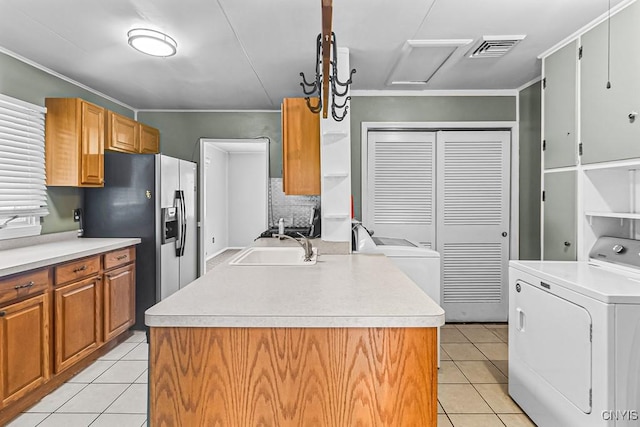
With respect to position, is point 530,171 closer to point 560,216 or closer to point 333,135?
Answer: point 560,216

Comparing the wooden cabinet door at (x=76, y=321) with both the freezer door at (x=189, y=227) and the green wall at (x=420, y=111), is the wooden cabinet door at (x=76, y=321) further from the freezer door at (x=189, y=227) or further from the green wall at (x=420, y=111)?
the green wall at (x=420, y=111)

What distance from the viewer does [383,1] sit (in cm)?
214

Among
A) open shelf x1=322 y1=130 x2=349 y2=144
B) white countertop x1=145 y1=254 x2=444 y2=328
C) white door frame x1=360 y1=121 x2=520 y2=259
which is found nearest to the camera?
white countertop x1=145 y1=254 x2=444 y2=328

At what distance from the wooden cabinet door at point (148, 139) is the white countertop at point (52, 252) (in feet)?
4.07

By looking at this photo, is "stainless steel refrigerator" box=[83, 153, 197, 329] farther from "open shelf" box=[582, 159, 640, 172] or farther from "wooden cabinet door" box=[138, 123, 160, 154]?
"open shelf" box=[582, 159, 640, 172]

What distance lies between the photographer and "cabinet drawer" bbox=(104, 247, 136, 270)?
318 centimetres

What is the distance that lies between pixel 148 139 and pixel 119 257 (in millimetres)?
1628

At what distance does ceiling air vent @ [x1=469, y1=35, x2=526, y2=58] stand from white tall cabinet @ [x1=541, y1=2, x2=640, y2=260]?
356 mm

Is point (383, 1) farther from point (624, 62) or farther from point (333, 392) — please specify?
point (333, 392)

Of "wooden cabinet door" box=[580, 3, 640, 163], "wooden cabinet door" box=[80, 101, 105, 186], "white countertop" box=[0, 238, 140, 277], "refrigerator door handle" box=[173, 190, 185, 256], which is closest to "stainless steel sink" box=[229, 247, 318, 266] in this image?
"white countertop" box=[0, 238, 140, 277]

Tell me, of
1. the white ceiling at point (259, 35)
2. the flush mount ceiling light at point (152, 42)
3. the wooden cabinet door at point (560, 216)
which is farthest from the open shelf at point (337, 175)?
the wooden cabinet door at point (560, 216)

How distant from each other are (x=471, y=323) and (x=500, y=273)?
61 centimetres

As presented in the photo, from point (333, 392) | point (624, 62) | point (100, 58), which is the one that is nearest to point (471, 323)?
point (624, 62)

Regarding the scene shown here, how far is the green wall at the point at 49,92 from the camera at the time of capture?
2.89 metres
